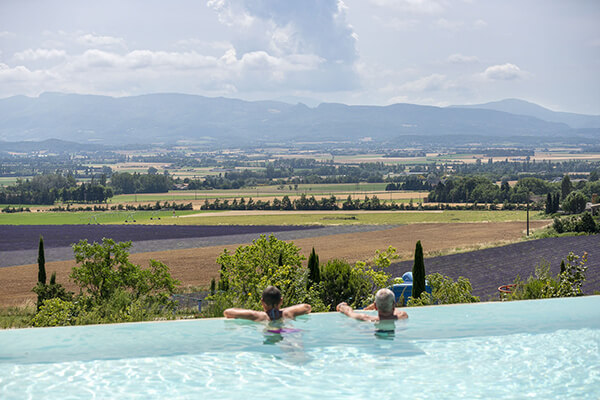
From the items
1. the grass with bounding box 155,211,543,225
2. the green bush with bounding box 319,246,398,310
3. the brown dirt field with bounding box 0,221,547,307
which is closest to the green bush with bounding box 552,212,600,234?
the brown dirt field with bounding box 0,221,547,307

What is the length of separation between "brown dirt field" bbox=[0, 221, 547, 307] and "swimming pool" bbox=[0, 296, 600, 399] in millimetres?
16105

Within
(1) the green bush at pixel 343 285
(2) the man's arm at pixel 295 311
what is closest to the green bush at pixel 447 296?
(1) the green bush at pixel 343 285

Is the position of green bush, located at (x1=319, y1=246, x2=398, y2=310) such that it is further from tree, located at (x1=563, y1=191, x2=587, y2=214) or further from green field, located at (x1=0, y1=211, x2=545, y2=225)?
tree, located at (x1=563, y1=191, x2=587, y2=214)

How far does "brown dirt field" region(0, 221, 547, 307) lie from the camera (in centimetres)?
2827

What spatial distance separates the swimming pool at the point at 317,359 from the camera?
272 inches

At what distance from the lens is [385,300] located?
26.3 feet

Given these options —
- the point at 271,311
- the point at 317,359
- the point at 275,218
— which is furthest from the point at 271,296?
the point at 275,218

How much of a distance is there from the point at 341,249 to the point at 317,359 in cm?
3195

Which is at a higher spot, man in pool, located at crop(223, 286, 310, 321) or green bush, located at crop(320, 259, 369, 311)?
man in pool, located at crop(223, 286, 310, 321)

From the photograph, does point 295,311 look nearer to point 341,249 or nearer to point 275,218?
point 341,249

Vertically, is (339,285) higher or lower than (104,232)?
higher

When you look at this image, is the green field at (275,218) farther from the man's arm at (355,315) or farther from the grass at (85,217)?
the man's arm at (355,315)

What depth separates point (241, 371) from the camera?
24.3ft

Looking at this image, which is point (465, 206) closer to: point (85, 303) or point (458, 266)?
point (458, 266)
